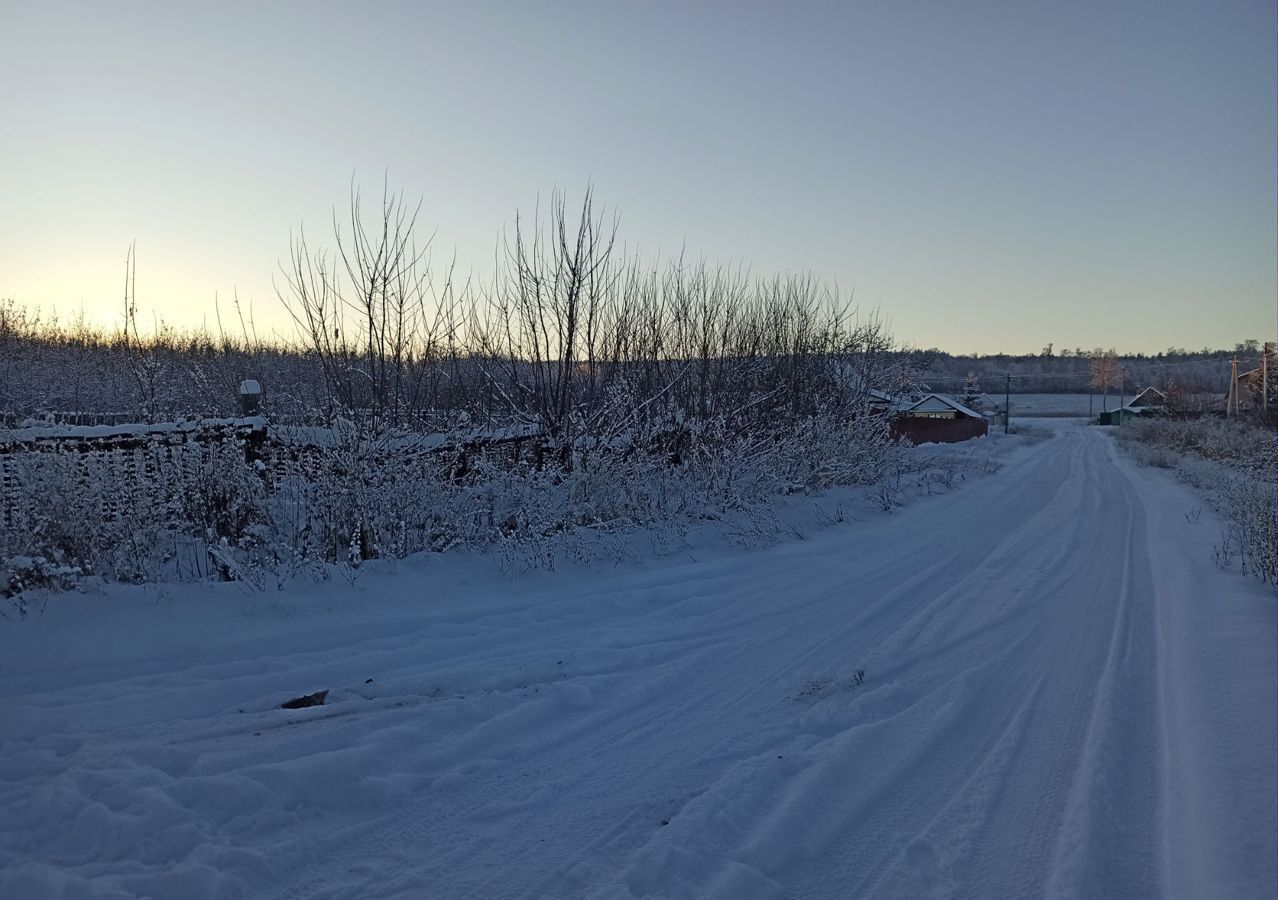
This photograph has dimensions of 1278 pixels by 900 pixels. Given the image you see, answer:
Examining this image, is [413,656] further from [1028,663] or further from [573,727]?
[1028,663]

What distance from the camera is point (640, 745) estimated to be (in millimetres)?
4105

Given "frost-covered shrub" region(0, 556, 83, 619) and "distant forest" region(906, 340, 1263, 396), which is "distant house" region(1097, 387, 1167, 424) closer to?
→ "distant forest" region(906, 340, 1263, 396)

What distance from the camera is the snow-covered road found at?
9.68ft

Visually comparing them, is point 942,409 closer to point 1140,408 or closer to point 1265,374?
point 1265,374

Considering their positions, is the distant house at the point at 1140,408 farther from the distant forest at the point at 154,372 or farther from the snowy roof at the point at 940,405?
the distant forest at the point at 154,372

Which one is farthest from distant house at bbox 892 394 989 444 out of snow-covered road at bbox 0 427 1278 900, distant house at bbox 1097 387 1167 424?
snow-covered road at bbox 0 427 1278 900

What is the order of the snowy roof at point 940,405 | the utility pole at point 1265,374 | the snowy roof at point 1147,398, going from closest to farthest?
the utility pole at point 1265,374, the snowy roof at point 940,405, the snowy roof at point 1147,398

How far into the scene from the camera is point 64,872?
2.86 m

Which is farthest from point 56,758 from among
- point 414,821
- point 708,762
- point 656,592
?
point 656,592

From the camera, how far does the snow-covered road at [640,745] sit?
295 centimetres

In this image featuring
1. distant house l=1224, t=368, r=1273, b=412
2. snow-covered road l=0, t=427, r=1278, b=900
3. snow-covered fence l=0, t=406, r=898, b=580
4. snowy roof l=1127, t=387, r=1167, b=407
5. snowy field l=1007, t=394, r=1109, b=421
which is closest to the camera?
snow-covered road l=0, t=427, r=1278, b=900

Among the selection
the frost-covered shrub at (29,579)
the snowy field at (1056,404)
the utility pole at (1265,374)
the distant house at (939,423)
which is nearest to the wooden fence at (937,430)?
the distant house at (939,423)

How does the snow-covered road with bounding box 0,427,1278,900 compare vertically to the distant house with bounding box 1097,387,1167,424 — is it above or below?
below

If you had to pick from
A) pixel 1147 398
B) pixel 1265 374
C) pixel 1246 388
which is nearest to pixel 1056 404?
pixel 1147 398
